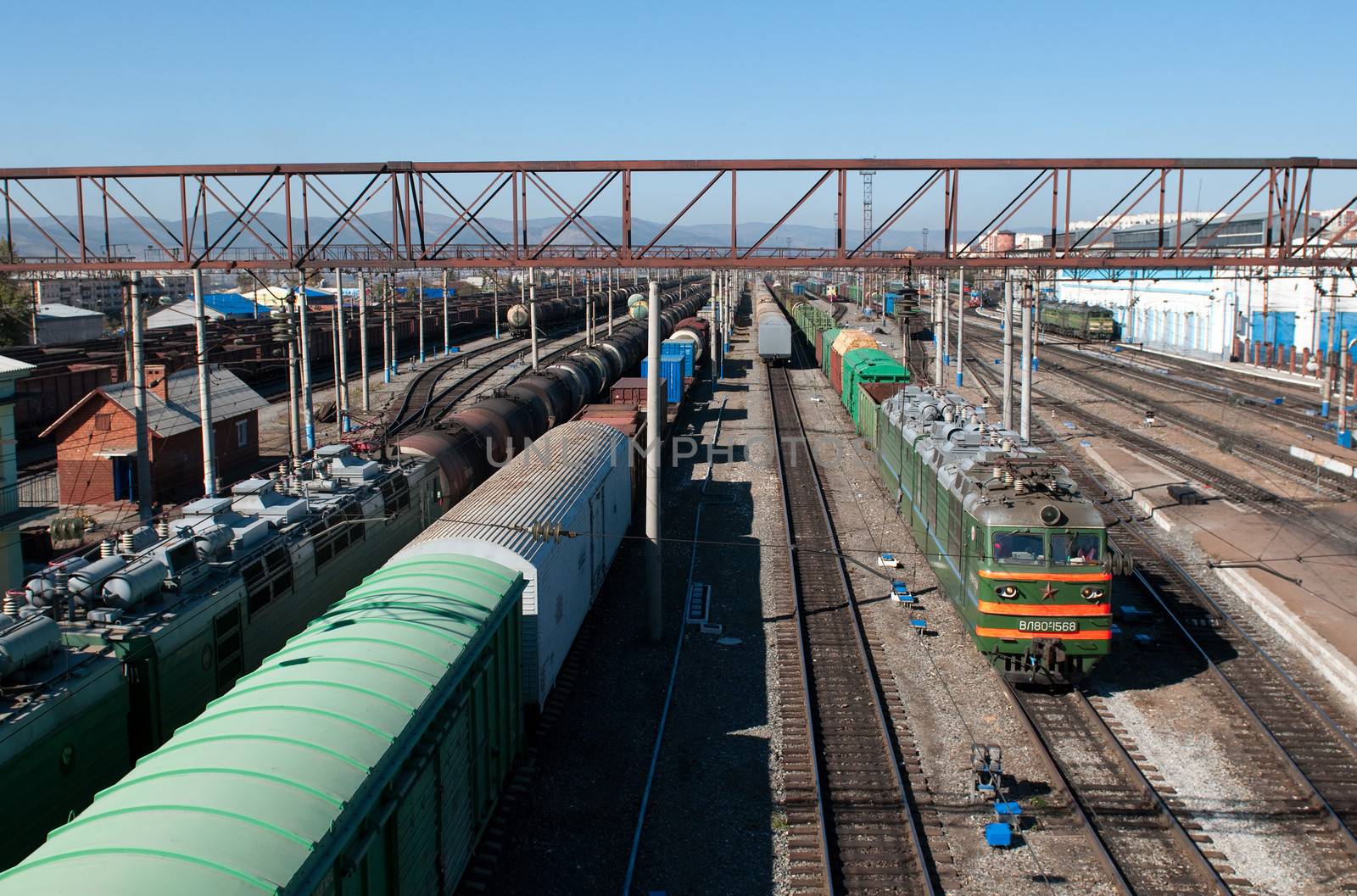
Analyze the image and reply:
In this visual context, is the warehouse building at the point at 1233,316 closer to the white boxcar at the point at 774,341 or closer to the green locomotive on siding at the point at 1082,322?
the green locomotive on siding at the point at 1082,322

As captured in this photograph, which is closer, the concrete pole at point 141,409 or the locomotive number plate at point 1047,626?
the locomotive number plate at point 1047,626

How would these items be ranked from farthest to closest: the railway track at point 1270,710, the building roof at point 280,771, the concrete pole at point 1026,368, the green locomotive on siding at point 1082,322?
the green locomotive on siding at point 1082,322 → the concrete pole at point 1026,368 → the railway track at point 1270,710 → the building roof at point 280,771

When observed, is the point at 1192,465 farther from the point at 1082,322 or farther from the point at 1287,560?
the point at 1082,322

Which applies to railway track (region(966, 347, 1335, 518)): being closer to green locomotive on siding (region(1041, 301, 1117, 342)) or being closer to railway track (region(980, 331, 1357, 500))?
railway track (region(980, 331, 1357, 500))

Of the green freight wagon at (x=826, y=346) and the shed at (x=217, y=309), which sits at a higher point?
the shed at (x=217, y=309)

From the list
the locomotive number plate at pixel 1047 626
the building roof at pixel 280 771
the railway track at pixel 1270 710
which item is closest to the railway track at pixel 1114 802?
the locomotive number plate at pixel 1047 626

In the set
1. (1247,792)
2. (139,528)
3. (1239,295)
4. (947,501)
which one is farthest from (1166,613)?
(1239,295)

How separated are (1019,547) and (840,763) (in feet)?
14.3

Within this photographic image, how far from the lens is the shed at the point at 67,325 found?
206 feet

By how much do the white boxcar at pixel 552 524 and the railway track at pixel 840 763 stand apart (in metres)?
3.78

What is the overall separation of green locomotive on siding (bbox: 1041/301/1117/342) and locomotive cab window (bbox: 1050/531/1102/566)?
232ft

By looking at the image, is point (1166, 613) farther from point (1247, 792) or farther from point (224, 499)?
point (224, 499)

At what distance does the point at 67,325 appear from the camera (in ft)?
214

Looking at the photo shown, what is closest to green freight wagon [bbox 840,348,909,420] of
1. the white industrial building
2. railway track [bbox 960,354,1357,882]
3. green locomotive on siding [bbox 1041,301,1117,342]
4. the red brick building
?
railway track [bbox 960,354,1357,882]
